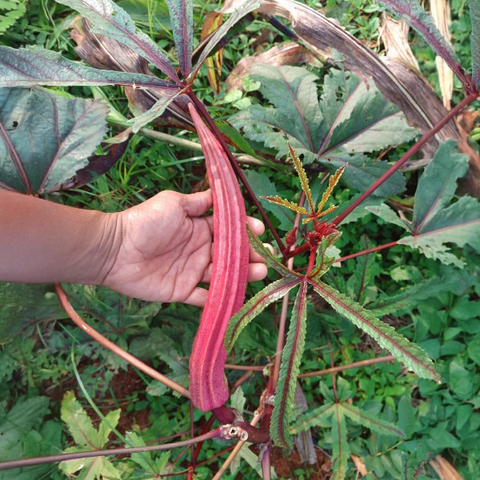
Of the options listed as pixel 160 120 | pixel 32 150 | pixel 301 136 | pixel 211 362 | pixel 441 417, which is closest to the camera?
pixel 211 362

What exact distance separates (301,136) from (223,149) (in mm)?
450

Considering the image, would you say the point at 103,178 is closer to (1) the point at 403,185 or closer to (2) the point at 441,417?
(1) the point at 403,185

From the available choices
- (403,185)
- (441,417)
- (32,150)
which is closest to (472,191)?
(403,185)

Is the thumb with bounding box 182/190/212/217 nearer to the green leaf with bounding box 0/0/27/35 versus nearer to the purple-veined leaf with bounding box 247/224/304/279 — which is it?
the purple-veined leaf with bounding box 247/224/304/279

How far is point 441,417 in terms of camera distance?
2.13 metres

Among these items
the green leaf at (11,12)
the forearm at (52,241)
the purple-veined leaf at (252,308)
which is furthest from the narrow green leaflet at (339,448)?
the green leaf at (11,12)

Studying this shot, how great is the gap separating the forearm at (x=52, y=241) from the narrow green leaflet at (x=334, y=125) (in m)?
0.79

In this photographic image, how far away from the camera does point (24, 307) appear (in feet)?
6.09

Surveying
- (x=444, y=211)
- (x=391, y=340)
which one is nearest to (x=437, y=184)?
(x=444, y=211)

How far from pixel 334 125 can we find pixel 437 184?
502 mm

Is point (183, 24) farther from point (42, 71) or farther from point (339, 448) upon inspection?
point (339, 448)

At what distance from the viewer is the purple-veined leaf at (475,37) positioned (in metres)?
1.24

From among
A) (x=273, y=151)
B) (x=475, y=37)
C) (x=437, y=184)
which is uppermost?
(x=475, y=37)

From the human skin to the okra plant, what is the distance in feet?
0.59
